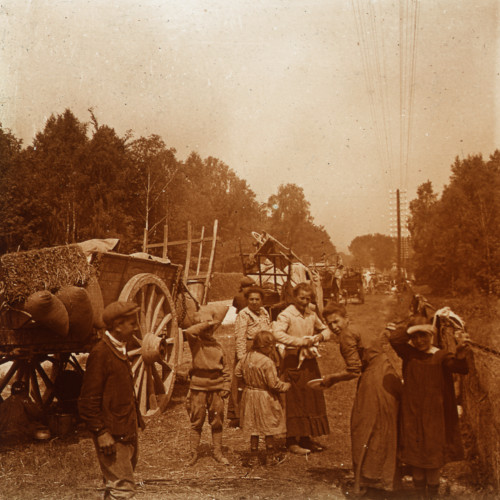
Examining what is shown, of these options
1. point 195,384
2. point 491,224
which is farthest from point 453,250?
point 195,384

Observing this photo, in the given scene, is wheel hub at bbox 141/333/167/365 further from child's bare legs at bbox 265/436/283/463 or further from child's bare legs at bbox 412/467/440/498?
child's bare legs at bbox 412/467/440/498

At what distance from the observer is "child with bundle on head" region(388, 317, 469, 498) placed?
3680 mm

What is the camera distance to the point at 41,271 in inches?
209

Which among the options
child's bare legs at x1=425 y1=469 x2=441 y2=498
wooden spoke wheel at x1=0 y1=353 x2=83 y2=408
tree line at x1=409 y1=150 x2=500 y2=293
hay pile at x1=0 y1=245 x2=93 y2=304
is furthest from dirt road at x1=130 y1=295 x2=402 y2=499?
tree line at x1=409 y1=150 x2=500 y2=293

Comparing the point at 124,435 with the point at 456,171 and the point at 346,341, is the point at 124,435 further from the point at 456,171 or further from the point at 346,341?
the point at 456,171

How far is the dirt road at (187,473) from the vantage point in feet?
13.7

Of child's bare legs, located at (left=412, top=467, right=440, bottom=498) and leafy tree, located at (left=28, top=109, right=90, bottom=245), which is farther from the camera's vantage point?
leafy tree, located at (left=28, top=109, right=90, bottom=245)

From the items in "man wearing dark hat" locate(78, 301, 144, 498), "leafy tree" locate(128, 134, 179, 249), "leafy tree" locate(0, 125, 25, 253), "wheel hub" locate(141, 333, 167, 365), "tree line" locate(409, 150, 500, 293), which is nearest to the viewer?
"man wearing dark hat" locate(78, 301, 144, 498)

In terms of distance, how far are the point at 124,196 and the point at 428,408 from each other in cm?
1443

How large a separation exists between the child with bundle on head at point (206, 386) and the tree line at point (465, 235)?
18.2 feet

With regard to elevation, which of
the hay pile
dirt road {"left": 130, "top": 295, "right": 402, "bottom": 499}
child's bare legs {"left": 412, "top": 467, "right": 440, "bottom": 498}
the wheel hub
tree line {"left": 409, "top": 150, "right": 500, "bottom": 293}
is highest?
tree line {"left": 409, "top": 150, "right": 500, "bottom": 293}

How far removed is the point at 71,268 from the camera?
542 cm

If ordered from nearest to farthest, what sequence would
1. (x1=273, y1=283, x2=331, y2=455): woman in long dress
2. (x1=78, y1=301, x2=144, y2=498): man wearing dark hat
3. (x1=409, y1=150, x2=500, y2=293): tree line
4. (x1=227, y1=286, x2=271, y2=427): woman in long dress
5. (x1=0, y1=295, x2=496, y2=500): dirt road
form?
1. (x1=78, y1=301, x2=144, y2=498): man wearing dark hat
2. (x1=0, y1=295, x2=496, y2=500): dirt road
3. (x1=273, y1=283, x2=331, y2=455): woman in long dress
4. (x1=227, y1=286, x2=271, y2=427): woman in long dress
5. (x1=409, y1=150, x2=500, y2=293): tree line

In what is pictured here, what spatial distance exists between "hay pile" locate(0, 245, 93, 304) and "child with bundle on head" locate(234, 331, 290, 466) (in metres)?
1.91
